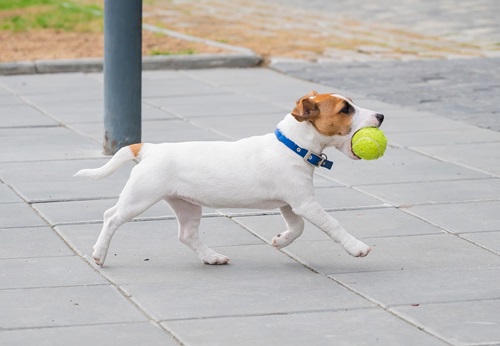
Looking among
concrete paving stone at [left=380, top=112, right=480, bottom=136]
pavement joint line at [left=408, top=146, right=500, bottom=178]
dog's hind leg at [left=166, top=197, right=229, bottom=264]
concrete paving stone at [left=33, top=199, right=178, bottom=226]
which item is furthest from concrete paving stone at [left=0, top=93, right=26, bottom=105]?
dog's hind leg at [left=166, top=197, right=229, bottom=264]

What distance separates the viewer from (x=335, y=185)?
920 centimetres

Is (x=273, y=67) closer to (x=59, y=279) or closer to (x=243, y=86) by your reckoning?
(x=243, y=86)

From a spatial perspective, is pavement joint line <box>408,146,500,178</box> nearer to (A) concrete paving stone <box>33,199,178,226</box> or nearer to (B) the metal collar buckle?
(A) concrete paving stone <box>33,199,178,226</box>

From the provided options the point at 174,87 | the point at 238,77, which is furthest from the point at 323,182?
the point at 238,77

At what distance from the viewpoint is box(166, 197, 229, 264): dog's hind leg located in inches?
274

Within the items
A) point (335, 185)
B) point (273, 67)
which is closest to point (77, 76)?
point (273, 67)

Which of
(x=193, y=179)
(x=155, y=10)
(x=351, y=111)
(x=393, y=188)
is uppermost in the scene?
(x=351, y=111)

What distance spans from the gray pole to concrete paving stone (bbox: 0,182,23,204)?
1548 mm

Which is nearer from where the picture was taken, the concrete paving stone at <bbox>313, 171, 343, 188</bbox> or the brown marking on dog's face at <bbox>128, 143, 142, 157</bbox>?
the brown marking on dog's face at <bbox>128, 143, 142, 157</bbox>

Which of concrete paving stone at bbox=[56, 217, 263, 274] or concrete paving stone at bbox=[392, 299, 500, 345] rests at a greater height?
concrete paving stone at bbox=[392, 299, 500, 345]

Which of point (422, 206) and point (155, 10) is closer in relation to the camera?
point (422, 206)

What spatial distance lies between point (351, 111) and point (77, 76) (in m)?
8.79

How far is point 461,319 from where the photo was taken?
19.3 feet

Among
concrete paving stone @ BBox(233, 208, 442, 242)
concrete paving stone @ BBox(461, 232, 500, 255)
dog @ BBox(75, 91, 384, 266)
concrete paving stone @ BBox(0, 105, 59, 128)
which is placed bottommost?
concrete paving stone @ BBox(0, 105, 59, 128)
